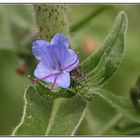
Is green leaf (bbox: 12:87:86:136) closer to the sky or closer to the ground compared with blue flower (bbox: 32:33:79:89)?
closer to the ground

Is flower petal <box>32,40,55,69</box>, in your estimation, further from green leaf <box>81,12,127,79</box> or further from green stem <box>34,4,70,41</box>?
green stem <box>34,4,70,41</box>

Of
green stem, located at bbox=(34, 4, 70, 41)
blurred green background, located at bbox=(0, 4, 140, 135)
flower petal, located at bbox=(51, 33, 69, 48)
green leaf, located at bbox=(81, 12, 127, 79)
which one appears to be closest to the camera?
flower petal, located at bbox=(51, 33, 69, 48)

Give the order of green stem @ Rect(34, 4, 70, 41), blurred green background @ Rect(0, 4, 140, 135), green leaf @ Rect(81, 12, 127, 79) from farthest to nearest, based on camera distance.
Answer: blurred green background @ Rect(0, 4, 140, 135) < green stem @ Rect(34, 4, 70, 41) < green leaf @ Rect(81, 12, 127, 79)

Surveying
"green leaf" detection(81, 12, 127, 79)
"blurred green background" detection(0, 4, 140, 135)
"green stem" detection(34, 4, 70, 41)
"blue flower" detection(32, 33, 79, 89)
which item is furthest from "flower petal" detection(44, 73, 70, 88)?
"blurred green background" detection(0, 4, 140, 135)

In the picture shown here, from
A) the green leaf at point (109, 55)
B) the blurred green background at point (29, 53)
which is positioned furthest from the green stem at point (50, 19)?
the blurred green background at point (29, 53)

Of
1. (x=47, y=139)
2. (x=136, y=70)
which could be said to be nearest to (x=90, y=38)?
(x=136, y=70)

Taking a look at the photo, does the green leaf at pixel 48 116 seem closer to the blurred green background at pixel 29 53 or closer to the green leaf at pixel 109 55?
the green leaf at pixel 109 55

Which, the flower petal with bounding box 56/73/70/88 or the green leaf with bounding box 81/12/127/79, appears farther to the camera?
the green leaf with bounding box 81/12/127/79

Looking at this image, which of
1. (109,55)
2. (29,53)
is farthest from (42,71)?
(29,53)
